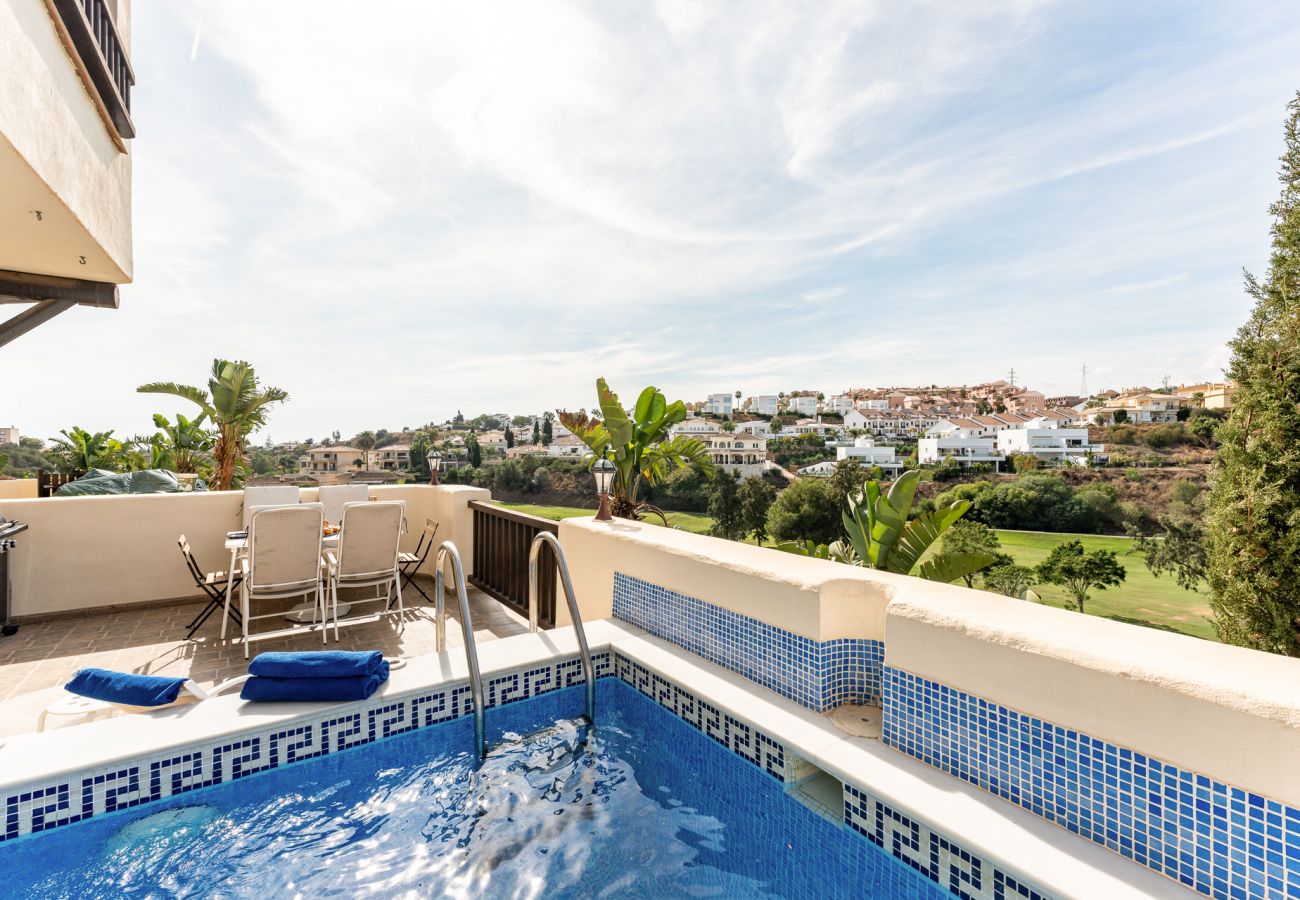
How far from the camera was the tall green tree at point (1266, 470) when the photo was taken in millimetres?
6863

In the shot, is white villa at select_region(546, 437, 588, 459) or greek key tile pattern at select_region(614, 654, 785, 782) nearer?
greek key tile pattern at select_region(614, 654, 785, 782)

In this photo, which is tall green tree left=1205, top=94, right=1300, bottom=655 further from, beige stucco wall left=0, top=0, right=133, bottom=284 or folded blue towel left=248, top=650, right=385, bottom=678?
beige stucco wall left=0, top=0, right=133, bottom=284

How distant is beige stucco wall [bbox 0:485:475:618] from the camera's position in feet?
16.0

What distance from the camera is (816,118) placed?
9344 millimetres

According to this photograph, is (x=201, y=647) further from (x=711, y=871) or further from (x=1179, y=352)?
(x=1179, y=352)

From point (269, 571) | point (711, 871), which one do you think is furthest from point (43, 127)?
point (711, 871)

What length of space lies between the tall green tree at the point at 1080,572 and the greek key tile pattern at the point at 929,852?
92.3 feet

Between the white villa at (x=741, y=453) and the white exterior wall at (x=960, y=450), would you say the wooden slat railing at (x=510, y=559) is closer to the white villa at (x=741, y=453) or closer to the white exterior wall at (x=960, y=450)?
the white villa at (x=741, y=453)

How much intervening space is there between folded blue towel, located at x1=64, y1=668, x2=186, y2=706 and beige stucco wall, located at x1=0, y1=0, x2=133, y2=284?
2.35 m

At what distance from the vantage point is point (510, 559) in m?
5.21

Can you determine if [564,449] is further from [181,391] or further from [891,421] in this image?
[891,421]

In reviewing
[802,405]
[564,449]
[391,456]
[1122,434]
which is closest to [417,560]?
[391,456]

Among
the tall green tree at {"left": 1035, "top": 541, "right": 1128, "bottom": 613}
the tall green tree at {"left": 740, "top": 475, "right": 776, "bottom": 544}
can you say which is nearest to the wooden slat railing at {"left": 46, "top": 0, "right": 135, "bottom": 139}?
the tall green tree at {"left": 1035, "top": 541, "right": 1128, "bottom": 613}

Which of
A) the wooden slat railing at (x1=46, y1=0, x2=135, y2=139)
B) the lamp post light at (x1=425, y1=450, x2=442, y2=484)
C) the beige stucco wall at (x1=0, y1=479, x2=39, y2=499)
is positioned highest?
the wooden slat railing at (x1=46, y1=0, x2=135, y2=139)
